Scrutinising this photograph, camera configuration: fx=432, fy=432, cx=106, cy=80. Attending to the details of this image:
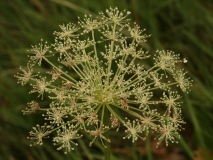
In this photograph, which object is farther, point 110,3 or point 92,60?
point 110,3

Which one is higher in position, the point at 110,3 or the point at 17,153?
the point at 110,3

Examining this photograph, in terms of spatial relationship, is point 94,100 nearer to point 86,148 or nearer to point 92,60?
point 92,60

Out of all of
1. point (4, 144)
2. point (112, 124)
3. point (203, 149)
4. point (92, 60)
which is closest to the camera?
point (112, 124)

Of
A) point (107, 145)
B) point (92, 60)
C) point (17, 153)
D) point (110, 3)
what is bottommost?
point (107, 145)

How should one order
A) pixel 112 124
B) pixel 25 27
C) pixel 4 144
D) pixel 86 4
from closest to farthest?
pixel 112 124
pixel 4 144
pixel 86 4
pixel 25 27

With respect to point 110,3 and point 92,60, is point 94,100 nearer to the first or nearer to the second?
point 92,60

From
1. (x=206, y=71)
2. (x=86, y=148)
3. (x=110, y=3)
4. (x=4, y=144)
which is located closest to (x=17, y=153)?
(x=4, y=144)
